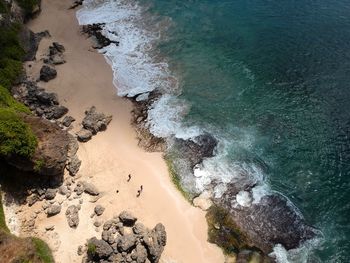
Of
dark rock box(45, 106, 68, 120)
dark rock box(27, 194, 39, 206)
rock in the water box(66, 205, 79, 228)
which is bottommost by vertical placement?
rock in the water box(66, 205, 79, 228)

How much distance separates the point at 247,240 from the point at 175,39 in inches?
1320

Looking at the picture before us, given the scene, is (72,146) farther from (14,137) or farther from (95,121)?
(14,137)

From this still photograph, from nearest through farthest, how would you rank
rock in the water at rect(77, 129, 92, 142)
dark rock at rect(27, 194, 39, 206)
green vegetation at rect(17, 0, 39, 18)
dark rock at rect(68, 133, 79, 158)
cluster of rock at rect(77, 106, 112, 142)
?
dark rock at rect(27, 194, 39, 206) < dark rock at rect(68, 133, 79, 158) < rock in the water at rect(77, 129, 92, 142) < cluster of rock at rect(77, 106, 112, 142) < green vegetation at rect(17, 0, 39, 18)

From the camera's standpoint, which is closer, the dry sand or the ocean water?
the dry sand

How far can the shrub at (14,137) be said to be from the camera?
32469 millimetres

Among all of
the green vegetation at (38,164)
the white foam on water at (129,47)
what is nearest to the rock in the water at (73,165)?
the green vegetation at (38,164)

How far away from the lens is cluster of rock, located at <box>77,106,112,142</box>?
39856 millimetres

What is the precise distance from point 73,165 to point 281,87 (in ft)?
93.1

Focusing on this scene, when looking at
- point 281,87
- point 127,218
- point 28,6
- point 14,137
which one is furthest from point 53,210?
point 28,6

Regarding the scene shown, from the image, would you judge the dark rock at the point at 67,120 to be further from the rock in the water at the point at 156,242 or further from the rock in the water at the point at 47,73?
the rock in the water at the point at 156,242

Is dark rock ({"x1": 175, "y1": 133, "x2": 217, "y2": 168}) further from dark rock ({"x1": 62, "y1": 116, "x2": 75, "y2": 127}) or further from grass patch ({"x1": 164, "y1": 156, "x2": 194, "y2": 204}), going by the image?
dark rock ({"x1": 62, "y1": 116, "x2": 75, "y2": 127})

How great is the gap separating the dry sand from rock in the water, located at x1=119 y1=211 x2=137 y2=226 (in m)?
0.82

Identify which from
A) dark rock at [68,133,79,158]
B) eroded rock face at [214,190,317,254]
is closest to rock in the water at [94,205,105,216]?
dark rock at [68,133,79,158]

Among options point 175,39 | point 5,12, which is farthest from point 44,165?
point 175,39
